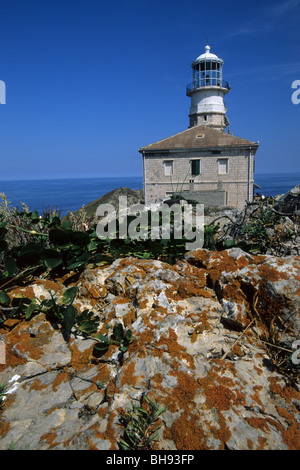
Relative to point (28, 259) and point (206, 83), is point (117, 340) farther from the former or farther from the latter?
point (206, 83)

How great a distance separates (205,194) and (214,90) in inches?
603

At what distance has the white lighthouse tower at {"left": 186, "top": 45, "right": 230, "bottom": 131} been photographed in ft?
122

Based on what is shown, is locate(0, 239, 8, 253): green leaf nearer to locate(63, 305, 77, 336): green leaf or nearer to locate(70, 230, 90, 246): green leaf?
locate(70, 230, 90, 246): green leaf

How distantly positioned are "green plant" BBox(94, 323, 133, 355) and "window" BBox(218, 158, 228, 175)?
32.9 metres

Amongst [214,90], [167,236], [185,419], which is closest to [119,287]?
[167,236]

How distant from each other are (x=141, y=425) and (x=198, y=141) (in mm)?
33697

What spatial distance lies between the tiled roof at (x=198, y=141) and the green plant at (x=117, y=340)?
31.9 metres

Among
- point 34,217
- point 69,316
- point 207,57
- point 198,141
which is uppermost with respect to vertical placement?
point 207,57

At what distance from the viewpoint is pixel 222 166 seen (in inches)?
1286

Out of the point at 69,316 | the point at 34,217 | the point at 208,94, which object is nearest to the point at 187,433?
the point at 69,316

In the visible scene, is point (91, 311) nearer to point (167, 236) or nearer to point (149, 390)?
point (149, 390)

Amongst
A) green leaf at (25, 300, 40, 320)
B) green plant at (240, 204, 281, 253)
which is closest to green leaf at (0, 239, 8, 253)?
green leaf at (25, 300, 40, 320)

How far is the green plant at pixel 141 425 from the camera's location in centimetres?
137

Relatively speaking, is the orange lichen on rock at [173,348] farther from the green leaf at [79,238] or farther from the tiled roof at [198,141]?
the tiled roof at [198,141]
